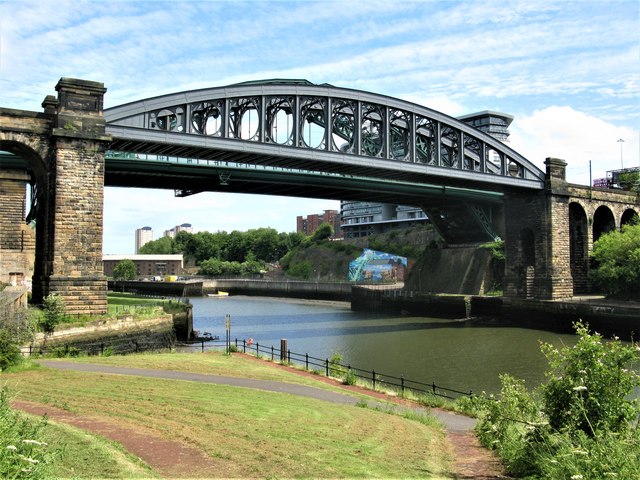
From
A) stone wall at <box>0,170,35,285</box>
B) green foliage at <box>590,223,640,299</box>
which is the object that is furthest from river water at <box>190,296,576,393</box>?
stone wall at <box>0,170,35,285</box>

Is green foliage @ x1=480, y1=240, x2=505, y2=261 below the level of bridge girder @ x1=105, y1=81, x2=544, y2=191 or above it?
below

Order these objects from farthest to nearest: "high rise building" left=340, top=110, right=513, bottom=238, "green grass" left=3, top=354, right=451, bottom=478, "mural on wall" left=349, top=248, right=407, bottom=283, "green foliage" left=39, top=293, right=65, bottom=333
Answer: "high rise building" left=340, top=110, right=513, bottom=238
"mural on wall" left=349, top=248, right=407, bottom=283
"green foliage" left=39, top=293, right=65, bottom=333
"green grass" left=3, top=354, right=451, bottom=478

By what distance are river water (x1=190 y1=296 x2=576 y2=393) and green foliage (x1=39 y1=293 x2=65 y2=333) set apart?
33.5 feet

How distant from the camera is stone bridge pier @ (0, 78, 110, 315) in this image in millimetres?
30016

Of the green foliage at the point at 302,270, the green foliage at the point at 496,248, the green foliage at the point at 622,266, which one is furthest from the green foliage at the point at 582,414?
the green foliage at the point at 302,270

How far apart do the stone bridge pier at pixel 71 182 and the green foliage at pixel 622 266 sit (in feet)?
132

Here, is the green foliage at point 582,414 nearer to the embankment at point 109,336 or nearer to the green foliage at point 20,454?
the green foliage at point 20,454

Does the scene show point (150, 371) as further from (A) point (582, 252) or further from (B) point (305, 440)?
(A) point (582, 252)

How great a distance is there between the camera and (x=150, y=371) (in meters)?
20.3

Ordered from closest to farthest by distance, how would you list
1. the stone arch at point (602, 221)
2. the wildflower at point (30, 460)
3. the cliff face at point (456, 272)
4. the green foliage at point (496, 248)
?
1. the wildflower at point (30, 460)
2. the stone arch at point (602, 221)
3. the green foliage at point (496, 248)
4. the cliff face at point (456, 272)

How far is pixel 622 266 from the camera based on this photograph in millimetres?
48906

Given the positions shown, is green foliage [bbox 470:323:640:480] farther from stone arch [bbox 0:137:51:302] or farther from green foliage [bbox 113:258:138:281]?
green foliage [bbox 113:258:138:281]

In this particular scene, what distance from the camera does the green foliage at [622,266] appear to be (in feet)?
156

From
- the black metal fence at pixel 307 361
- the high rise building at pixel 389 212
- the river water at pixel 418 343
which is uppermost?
the high rise building at pixel 389 212
